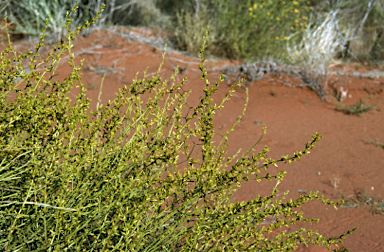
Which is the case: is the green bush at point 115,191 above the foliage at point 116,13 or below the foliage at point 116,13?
above

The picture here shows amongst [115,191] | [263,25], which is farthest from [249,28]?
[115,191]

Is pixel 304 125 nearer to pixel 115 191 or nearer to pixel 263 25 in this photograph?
pixel 263 25

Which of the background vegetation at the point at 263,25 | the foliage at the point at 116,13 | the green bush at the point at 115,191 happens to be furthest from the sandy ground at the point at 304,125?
the green bush at the point at 115,191

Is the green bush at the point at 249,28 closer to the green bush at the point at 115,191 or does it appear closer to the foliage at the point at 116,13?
the foliage at the point at 116,13

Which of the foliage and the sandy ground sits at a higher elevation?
the foliage

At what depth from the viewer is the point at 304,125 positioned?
4332 millimetres

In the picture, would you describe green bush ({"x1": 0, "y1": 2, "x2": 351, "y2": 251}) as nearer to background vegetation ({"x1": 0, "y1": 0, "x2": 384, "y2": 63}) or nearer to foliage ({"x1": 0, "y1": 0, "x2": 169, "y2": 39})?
background vegetation ({"x1": 0, "y1": 0, "x2": 384, "y2": 63})

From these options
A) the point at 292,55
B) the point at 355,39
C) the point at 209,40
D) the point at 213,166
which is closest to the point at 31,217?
the point at 213,166

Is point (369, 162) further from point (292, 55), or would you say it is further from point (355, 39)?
point (355, 39)

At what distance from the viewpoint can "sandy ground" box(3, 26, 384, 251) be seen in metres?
2.69

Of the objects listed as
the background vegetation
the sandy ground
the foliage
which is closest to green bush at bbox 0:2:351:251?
the sandy ground

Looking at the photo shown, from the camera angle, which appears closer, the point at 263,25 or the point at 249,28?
the point at 249,28

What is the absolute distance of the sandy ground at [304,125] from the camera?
8.81 ft

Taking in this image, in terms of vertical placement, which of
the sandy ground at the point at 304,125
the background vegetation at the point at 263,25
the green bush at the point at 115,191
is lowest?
the sandy ground at the point at 304,125
